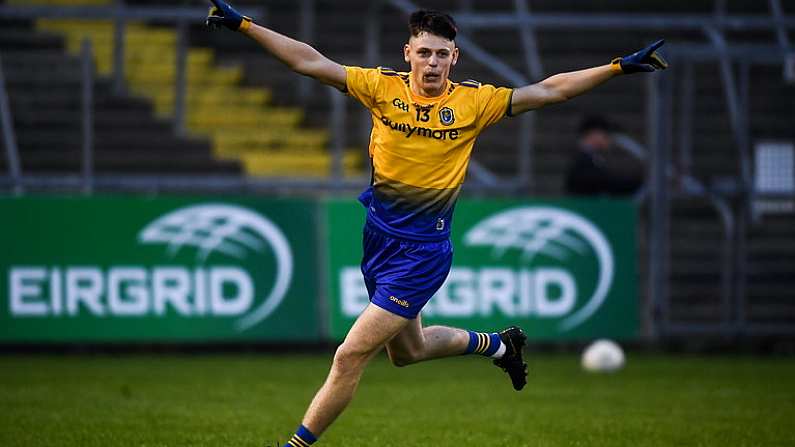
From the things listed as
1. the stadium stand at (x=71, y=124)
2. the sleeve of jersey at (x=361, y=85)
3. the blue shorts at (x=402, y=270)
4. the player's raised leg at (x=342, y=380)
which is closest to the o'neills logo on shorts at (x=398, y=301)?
the blue shorts at (x=402, y=270)

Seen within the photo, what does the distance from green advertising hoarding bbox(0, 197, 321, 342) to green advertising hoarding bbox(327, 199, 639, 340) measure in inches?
19.2

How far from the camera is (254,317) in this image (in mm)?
15602

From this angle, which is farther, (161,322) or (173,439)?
(161,322)

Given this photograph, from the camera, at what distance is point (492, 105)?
8438 millimetres

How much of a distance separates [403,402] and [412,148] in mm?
4134

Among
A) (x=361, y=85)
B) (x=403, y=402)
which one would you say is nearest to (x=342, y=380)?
(x=361, y=85)

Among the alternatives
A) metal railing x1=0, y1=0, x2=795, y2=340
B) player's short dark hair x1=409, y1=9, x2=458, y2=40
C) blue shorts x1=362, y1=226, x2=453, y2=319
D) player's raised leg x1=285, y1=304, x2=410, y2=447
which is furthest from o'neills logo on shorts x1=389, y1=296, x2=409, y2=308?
metal railing x1=0, y1=0, x2=795, y2=340

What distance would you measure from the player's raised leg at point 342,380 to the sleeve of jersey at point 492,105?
1307mm

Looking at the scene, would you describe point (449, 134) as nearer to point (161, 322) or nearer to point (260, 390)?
point (260, 390)

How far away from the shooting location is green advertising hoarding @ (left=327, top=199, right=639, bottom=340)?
51.8 feet

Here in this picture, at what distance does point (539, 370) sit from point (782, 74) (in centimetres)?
478

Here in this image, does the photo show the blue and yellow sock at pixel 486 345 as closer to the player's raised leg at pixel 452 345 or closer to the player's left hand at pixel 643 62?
the player's raised leg at pixel 452 345

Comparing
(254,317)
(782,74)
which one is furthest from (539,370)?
(782,74)

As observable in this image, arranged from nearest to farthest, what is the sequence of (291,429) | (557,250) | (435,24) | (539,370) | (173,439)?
(435,24) < (173,439) < (291,429) < (539,370) < (557,250)
